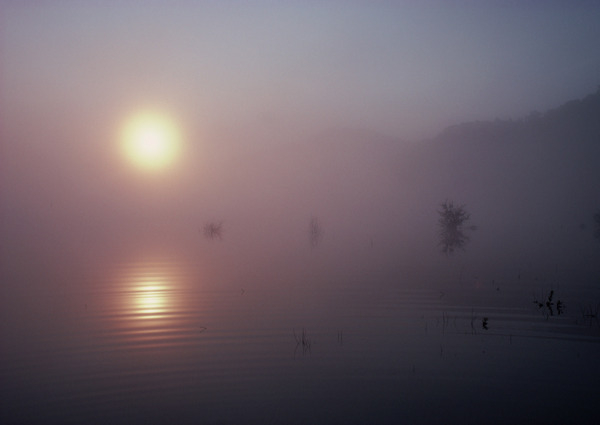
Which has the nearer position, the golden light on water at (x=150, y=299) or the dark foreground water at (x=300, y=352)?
the dark foreground water at (x=300, y=352)

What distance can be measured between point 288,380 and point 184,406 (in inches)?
159

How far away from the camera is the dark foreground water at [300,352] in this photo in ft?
46.2

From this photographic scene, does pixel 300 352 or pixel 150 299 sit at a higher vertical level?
pixel 150 299

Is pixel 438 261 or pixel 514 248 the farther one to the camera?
pixel 514 248

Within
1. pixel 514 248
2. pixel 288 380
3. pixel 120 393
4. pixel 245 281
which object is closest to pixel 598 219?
pixel 514 248

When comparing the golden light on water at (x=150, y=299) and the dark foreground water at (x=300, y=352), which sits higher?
the golden light on water at (x=150, y=299)

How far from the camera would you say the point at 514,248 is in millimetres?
62531

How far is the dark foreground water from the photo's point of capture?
14.1m

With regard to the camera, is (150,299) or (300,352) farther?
(150,299)

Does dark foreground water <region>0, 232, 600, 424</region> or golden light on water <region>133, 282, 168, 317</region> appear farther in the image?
golden light on water <region>133, 282, 168, 317</region>

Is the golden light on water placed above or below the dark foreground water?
above

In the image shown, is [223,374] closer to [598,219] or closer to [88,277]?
[88,277]

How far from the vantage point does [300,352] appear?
19609mm

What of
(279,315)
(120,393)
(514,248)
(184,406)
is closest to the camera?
(184,406)
